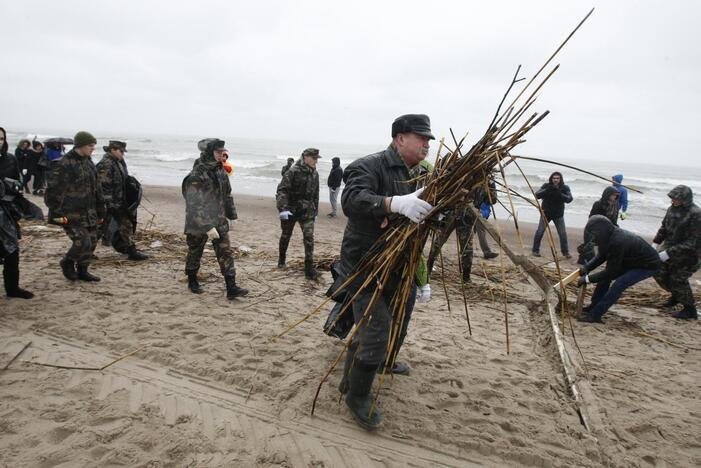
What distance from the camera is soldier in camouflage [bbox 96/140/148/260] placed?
20.1 ft

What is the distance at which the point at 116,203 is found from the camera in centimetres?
627

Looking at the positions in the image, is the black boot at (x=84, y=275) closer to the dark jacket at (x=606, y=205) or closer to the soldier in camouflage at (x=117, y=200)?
the soldier in camouflage at (x=117, y=200)

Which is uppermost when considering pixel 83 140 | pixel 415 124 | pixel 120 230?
pixel 415 124

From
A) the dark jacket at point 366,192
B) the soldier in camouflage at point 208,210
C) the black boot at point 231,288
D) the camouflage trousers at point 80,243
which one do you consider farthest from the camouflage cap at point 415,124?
the camouflage trousers at point 80,243

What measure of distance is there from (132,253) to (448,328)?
16.9 feet

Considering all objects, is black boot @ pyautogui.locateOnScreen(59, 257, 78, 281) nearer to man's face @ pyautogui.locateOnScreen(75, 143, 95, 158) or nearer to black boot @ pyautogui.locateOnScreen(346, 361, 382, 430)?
man's face @ pyautogui.locateOnScreen(75, 143, 95, 158)

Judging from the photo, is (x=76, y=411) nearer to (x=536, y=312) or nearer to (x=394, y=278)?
(x=394, y=278)

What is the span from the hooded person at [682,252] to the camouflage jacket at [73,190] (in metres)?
7.67

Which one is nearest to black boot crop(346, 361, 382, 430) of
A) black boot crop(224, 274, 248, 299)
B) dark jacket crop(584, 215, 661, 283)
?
black boot crop(224, 274, 248, 299)

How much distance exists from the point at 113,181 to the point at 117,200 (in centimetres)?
31

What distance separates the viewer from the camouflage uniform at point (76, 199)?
4875 millimetres

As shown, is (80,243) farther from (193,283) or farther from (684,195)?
(684,195)

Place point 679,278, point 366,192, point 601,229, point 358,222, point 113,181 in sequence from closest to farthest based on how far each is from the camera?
→ point 366,192
point 358,222
point 601,229
point 679,278
point 113,181

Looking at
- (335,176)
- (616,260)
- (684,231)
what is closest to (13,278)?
(616,260)
